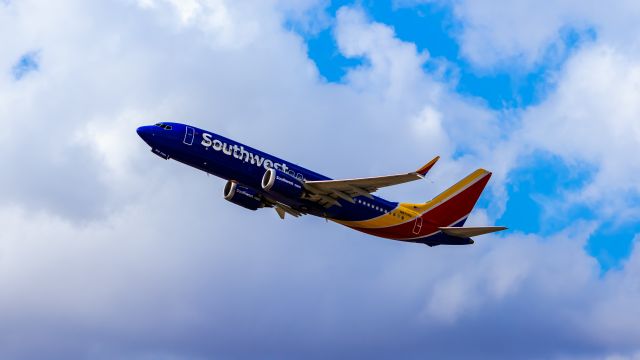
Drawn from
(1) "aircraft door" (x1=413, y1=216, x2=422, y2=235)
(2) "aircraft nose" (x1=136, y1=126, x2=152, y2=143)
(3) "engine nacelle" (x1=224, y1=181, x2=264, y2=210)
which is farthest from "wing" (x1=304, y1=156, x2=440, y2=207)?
(2) "aircraft nose" (x1=136, y1=126, x2=152, y2=143)

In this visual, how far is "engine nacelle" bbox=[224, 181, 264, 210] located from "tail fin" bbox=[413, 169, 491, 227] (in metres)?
16.3

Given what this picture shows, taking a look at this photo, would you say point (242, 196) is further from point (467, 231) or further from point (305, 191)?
point (467, 231)

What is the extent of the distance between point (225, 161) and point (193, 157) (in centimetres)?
275

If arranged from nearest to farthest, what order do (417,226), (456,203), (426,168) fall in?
(426,168) → (417,226) → (456,203)

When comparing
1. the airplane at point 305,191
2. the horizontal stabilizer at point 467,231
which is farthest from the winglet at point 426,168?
the horizontal stabilizer at point 467,231

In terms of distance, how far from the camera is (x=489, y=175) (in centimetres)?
11256

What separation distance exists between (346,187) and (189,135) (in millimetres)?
14352

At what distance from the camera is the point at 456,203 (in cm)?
10969

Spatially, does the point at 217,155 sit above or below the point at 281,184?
above

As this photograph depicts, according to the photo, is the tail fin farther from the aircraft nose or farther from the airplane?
the aircraft nose

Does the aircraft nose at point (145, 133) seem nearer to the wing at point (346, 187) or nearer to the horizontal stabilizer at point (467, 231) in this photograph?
the wing at point (346, 187)

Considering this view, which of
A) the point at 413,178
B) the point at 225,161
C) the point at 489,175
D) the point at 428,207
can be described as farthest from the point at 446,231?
the point at 225,161

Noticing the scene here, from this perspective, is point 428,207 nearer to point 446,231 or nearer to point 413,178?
point 446,231

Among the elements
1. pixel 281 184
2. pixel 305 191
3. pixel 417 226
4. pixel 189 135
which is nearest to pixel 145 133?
pixel 189 135
